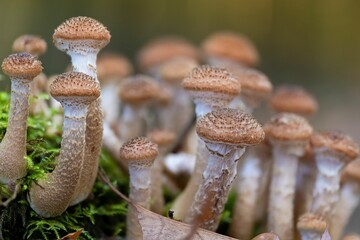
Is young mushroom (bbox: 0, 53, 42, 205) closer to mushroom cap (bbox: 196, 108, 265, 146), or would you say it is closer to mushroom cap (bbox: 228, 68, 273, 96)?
mushroom cap (bbox: 196, 108, 265, 146)

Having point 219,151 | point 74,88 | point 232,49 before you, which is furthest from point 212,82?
point 232,49

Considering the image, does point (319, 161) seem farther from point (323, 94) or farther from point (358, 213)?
point (323, 94)

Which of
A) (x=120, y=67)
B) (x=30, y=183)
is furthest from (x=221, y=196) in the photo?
(x=120, y=67)

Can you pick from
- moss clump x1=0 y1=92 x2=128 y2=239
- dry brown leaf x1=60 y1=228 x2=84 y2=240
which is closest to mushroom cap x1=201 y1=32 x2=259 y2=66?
moss clump x1=0 y1=92 x2=128 y2=239

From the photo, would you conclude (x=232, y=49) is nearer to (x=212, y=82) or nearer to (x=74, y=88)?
(x=212, y=82)

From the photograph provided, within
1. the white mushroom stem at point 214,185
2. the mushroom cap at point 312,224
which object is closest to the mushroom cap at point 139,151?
the white mushroom stem at point 214,185

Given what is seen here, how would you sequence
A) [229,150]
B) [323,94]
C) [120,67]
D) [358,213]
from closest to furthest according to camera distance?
[229,150], [120,67], [358,213], [323,94]

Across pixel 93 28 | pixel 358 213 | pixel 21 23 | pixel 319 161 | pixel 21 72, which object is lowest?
pixel 358 213

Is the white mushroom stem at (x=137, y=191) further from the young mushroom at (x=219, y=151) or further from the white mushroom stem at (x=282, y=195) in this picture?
the white mushroom stem at (x=282, y=195)
